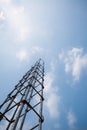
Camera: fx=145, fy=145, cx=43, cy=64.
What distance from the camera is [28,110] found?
659cm

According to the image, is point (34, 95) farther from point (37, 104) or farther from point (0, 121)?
point (0, 121)

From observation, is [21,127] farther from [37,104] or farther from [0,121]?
[37,104]

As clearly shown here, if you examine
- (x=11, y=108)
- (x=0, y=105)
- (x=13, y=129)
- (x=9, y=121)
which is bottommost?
(x=13, y=129)

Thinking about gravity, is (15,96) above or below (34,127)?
above

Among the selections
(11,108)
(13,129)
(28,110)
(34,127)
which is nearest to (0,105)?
(11,108)

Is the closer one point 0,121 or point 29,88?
point 0,121

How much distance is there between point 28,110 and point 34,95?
5.62ft

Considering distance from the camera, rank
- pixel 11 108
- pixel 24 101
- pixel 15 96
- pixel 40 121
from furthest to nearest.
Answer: pixel 15 96 → pixel 11 108 → pixel 40 121 → pixel 24 101

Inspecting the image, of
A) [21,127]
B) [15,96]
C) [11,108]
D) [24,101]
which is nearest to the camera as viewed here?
[21,127]

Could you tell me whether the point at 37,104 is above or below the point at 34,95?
below

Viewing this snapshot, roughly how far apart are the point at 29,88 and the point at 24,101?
1.44 m

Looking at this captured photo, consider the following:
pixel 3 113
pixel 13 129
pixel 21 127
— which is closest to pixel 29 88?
pixel 3 113

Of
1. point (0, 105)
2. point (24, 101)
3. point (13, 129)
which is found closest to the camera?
point (13, 129)

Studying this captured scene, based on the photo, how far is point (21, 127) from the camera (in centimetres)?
521
